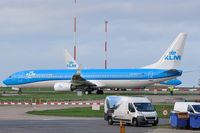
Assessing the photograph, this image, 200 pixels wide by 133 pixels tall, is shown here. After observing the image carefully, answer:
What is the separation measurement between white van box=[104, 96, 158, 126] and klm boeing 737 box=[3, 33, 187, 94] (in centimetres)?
4617

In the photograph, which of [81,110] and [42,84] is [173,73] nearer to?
[42,84]

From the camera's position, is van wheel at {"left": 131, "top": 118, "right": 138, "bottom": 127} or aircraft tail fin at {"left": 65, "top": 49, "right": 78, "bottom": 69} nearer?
van wheel at {"left": 131, "top": 118, "right": 138, "bottom": 127}

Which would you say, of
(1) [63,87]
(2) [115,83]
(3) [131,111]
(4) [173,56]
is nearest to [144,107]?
(3) [131,111]

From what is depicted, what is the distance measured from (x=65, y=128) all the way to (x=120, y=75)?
53974 mm

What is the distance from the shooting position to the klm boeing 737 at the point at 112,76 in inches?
3364

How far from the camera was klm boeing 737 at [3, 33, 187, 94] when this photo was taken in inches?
3364

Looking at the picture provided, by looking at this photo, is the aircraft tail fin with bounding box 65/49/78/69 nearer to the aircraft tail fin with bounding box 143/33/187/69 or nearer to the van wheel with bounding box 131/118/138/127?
the aircraft tail fin with bounding box 143/33/187/69

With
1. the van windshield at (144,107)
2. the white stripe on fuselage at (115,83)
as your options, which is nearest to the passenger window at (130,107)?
the van windshield at (144,107)

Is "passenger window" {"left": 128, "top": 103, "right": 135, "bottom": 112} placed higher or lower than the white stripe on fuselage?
lower

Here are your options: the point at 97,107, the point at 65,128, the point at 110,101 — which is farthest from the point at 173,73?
the point at 65,128


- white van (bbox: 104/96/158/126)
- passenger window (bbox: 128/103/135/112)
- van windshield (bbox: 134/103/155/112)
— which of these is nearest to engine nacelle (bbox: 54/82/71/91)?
white van (bbox: 104/96/158/126)

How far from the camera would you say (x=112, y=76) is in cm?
8850

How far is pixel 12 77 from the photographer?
318ft

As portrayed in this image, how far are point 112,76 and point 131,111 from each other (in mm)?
52047
